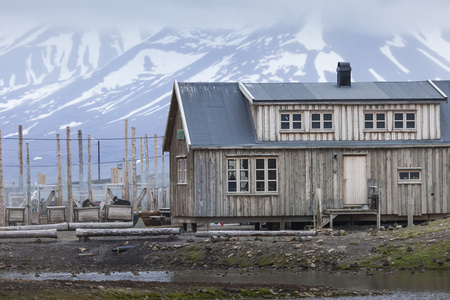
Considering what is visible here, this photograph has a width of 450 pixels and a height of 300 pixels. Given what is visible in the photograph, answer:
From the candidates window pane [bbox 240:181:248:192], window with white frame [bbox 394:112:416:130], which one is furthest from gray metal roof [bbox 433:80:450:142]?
window pane [bbox 240:181:248:192]

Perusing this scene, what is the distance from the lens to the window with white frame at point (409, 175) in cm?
4219

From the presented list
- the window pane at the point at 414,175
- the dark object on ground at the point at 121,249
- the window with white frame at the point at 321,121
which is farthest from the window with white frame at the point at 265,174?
the dark object on ground at the point at 121,249

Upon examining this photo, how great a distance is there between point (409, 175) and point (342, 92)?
458 centimetres

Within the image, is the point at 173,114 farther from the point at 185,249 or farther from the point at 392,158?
the point at 185,249

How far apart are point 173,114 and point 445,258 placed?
1919cm

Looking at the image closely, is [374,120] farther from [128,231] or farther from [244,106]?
[128,231]

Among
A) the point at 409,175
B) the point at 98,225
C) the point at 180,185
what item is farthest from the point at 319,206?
the point at 98,225

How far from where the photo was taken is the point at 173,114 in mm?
45219

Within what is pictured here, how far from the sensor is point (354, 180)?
41812mm

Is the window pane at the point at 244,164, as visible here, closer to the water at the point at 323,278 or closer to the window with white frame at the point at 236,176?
the window with white frame at the point at 236,176

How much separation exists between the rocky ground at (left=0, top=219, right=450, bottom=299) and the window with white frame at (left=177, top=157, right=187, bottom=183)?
564cm

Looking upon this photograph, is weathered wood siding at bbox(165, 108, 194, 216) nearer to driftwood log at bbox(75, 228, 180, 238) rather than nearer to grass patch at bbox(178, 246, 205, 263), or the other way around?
driftwood log at bbox(75, 228, 180, 238)

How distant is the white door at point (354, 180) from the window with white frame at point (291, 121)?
244 centimetres

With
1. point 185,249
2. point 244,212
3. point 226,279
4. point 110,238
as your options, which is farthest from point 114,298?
point 244,212
